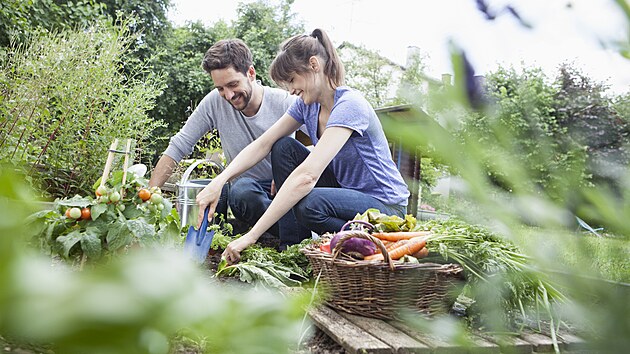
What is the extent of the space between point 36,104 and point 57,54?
582 mm

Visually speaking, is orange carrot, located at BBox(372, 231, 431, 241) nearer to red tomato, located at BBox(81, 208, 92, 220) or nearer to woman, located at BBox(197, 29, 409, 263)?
woman, located at BBox(197, 29, 409, 263)

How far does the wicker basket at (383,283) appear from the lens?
5.77 ft

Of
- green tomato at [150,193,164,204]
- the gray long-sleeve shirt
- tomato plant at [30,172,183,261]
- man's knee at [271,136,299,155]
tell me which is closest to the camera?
tomato plant at [30,172,183,261]

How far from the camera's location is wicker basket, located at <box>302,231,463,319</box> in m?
1.76

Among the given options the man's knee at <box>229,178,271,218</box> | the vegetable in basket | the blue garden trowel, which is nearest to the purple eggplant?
the vegetable in basket

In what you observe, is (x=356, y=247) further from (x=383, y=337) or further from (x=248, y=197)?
(x=248, y=197)

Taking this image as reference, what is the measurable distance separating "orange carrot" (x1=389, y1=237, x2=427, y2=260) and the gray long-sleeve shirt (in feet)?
6.23

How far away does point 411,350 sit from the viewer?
58.3 inches

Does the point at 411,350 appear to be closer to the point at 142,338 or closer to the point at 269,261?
the point at 269,261

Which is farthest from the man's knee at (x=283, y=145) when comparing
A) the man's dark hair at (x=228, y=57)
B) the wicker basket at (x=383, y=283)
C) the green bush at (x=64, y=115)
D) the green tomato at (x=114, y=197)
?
the green bush at (x=64, y=115)

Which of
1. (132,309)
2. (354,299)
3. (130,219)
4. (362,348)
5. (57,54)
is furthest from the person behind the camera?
(57,54)

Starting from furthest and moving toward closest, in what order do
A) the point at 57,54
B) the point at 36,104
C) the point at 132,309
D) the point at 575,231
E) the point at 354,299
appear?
the point at 57,54 < the point at 36,104 < the point at 354,299 < the point at 575,231 < the point at 132,309

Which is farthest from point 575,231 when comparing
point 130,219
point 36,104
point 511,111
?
point 36,104

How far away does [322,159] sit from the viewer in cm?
253
